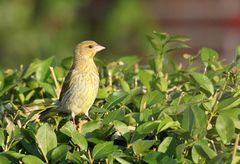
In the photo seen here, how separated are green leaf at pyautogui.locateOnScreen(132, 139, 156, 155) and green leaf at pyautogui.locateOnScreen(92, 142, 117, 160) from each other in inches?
3.0

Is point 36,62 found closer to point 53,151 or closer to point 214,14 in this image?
point 53,151

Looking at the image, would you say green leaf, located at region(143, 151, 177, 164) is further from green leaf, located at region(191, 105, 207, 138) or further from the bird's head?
the bird's head

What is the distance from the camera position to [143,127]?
286 centimetres

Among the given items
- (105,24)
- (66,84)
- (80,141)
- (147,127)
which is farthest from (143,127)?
(105,24)

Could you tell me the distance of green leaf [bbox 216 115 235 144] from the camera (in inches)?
109

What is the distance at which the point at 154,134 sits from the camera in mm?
2949

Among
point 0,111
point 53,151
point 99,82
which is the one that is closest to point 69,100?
point 99,82

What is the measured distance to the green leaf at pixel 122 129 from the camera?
287cm

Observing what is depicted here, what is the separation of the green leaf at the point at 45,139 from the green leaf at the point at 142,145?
0.30 m

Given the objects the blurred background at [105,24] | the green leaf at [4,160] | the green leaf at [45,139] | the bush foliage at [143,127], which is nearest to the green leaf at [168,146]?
the bush foliage at [143,127]

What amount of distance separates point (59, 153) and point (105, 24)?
7074mm

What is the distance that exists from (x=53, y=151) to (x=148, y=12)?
715 cm

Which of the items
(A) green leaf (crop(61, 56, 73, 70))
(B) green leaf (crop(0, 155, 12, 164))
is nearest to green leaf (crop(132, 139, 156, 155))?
(B) green leaf (crop(0, 155, 12, 164))

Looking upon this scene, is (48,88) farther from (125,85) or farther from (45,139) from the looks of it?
(45,139)
